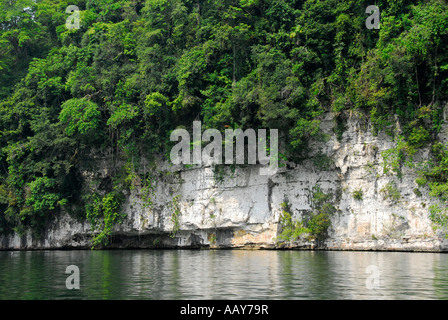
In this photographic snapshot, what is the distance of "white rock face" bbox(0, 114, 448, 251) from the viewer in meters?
23.4

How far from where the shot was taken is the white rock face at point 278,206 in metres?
23.4

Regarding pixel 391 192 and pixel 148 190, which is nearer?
pixel 391 192

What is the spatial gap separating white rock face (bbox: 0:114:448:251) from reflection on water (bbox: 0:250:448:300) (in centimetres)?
581

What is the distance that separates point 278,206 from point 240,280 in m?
13.6

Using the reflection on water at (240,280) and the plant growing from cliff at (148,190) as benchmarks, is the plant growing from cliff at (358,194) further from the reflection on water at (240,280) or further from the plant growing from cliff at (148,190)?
the plant growing from cliff at (148,190)

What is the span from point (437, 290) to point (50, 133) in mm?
25068

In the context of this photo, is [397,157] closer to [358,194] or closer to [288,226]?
[358,194]

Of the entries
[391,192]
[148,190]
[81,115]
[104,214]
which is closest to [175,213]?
[148,190]

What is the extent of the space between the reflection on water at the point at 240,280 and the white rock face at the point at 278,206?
581 cm

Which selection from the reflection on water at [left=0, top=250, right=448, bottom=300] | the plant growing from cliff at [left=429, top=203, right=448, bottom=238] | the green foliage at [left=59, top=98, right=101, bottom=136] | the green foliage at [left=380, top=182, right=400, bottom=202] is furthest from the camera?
the green foliage at [left=59, top=98, right=101, bottom=136]

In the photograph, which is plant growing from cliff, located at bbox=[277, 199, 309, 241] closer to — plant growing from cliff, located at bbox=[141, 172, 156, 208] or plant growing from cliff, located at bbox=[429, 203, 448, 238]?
plant growing from cliff, located at bbox=[429, 203, 448, 238]

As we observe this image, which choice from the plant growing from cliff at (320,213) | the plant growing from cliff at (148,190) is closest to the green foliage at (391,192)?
the plant growing from cliff at (320,213)

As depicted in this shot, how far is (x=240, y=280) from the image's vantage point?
13.1 metres

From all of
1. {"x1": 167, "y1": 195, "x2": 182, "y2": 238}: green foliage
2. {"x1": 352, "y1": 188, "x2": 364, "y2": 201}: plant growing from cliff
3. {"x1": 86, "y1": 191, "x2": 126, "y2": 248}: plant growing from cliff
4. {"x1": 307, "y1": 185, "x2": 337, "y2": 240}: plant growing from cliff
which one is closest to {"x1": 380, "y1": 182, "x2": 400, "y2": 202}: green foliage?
{"x1": 352, "y1": 188, "x2": 364, "y2": 201}: plant growing from cliff
